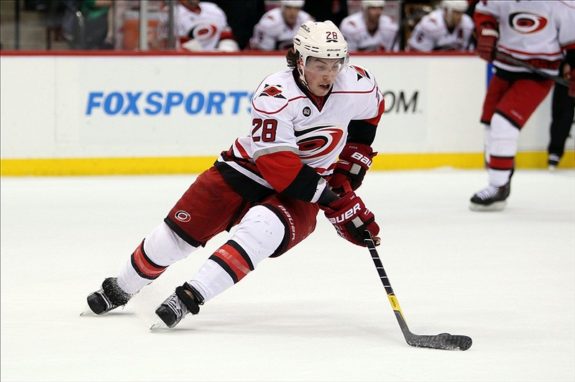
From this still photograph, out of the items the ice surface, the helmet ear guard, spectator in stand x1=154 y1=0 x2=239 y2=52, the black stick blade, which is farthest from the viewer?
spectator in stand x1=154 y1=0 x2=239 y2=52

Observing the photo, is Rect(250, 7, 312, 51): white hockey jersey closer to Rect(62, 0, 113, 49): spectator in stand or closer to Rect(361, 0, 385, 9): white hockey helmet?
Rect(361, 0, 385, 9): white hockey helmet

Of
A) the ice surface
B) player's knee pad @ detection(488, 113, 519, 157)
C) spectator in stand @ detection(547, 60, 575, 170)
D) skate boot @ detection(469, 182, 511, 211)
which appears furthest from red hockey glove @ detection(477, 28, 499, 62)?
spectator in stand @ detection(547, 60, 575, 170)

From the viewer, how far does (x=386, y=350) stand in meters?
3.70

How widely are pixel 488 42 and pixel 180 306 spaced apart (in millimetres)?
3427

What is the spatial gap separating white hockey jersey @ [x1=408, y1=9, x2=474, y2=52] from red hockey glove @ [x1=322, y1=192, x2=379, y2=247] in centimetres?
596

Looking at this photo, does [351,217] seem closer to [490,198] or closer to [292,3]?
[490,198]

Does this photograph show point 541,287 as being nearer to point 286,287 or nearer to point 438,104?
point 286,287

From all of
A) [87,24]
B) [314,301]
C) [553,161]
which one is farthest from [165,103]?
[314,301]

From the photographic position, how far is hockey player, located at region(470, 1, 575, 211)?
684 centimetres

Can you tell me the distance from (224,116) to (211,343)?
457 centimetres

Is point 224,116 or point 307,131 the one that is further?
point 224,116

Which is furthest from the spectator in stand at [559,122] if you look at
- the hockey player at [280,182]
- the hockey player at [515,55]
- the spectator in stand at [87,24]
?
the hockey player at [280,182]

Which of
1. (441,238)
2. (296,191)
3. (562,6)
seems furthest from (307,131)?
(562,6)

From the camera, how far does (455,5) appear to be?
32.4ft
